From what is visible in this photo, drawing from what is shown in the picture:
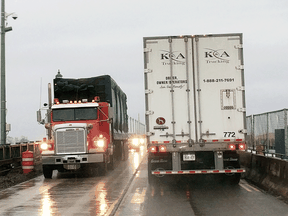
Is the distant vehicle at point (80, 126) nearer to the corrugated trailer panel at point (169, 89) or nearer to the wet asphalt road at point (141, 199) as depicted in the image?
the wet asphalt road at point (141, 199)

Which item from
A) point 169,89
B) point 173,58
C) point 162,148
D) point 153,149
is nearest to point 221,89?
point 169,89

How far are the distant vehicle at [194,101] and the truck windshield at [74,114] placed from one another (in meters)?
7.15

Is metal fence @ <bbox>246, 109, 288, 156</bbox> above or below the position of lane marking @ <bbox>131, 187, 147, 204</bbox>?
above

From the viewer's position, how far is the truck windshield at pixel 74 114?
66.5 ft

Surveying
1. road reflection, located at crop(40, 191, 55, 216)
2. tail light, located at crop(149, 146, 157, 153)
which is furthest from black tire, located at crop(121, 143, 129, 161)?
tail light, located at crop(149, 146, 157, 153)

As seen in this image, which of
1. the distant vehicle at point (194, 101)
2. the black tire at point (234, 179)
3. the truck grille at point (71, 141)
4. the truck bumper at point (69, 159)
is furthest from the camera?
the truck grille at point (71, 141)

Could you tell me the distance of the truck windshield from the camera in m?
20.3

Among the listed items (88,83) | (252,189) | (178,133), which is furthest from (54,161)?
(252,189)

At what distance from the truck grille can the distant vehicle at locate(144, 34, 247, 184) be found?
6.38 m

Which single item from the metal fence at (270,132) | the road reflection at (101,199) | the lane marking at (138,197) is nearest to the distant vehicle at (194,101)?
the lane marking at (138,197)

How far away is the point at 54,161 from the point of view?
19156mm

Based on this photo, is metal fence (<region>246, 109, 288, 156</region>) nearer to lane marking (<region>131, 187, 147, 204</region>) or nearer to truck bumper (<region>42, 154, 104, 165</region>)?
lane marking (<region>131, 187, 147, 204</region>)

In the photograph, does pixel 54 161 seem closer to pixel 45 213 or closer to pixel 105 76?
pixel 105 76

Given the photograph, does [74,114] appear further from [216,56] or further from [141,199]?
[141,199]
